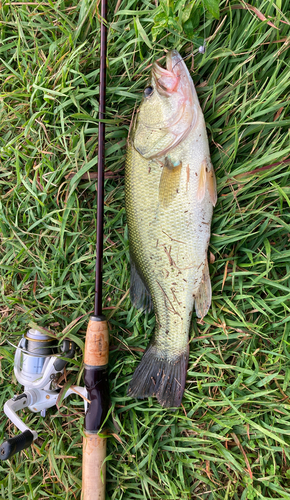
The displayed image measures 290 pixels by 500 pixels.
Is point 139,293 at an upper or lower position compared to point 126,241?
lower

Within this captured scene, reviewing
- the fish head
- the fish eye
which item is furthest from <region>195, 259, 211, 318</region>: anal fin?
the fish eye

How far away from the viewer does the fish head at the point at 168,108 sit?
4.63 ft

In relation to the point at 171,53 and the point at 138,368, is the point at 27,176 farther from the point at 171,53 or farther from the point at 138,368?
the point at 138,368

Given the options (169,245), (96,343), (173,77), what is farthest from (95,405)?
(173,77)

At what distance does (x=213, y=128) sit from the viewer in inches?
62.5

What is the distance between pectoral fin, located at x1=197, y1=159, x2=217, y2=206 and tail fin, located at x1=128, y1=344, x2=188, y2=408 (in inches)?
33.1

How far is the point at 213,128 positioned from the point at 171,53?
41 cm

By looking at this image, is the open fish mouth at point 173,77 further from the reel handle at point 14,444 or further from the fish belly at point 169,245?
the reel handle at point 14,444

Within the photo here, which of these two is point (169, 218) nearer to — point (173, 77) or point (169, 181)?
point (169, 181)

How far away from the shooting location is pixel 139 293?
5.47 feet

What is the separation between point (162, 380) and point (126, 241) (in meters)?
0.79

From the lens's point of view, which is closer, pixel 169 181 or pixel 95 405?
pixel 169 181

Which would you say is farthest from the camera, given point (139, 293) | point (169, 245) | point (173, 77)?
point (139, 293)

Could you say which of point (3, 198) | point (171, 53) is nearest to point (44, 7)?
point (171, 53)
